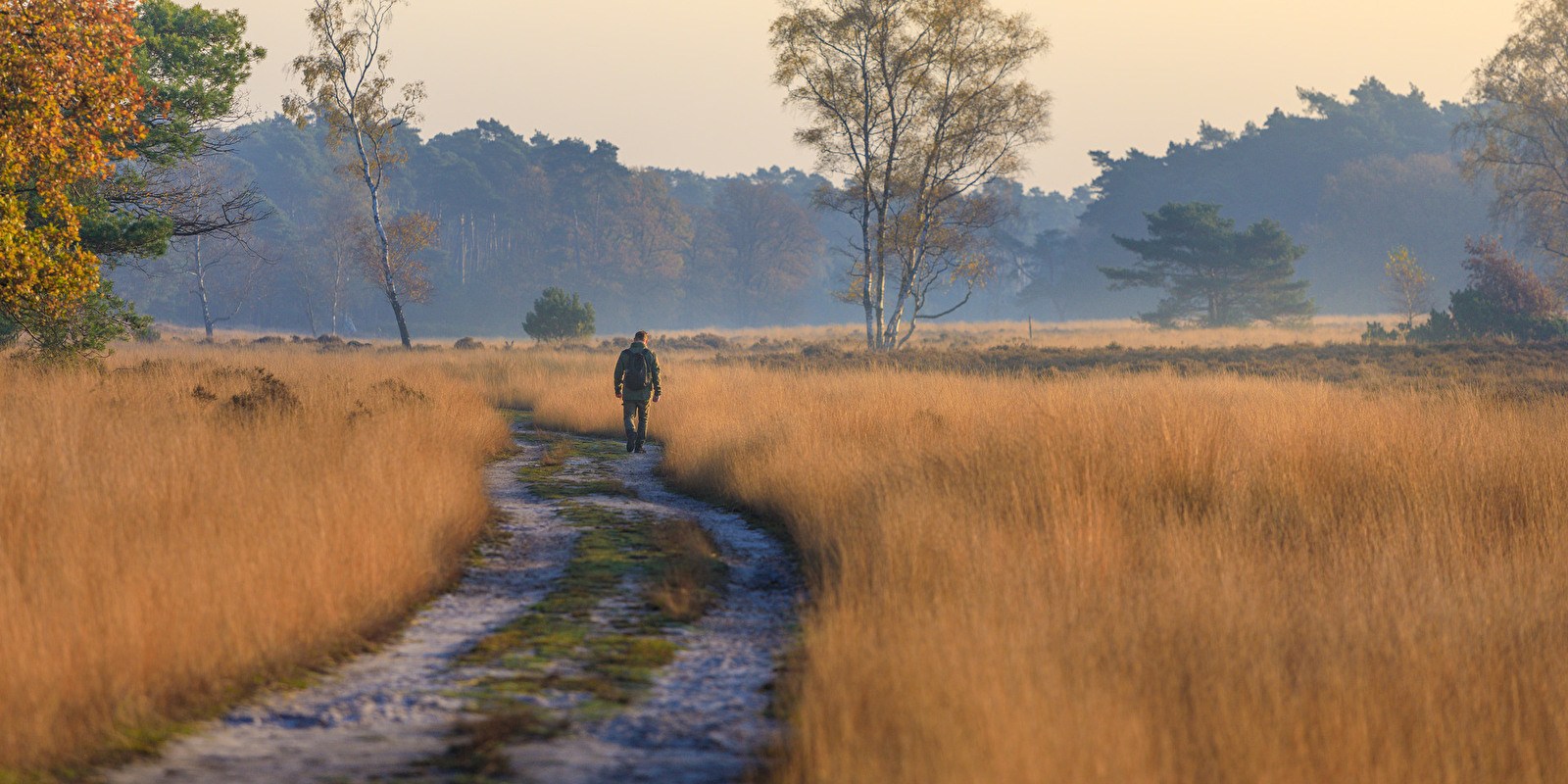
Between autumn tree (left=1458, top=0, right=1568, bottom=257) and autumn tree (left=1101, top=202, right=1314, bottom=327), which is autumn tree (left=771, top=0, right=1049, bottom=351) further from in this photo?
autumn tree (left=1101, top=202, right=1314, bottom=327)

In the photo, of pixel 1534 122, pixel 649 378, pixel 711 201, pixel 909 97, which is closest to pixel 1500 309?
pixel 1534 122

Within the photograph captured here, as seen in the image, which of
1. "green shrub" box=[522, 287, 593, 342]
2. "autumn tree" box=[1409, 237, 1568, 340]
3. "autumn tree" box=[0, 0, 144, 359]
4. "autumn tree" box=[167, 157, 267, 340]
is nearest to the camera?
"autumn tree" box=[0, 0, 144, 359]

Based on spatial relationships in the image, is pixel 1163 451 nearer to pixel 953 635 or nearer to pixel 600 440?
pixel 953 635

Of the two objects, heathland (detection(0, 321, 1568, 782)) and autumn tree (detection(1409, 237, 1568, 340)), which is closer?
heathland (detection(0, 321, 1568, 782))

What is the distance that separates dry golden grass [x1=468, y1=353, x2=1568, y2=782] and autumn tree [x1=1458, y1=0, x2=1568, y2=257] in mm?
28587

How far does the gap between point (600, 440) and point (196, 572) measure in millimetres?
12135

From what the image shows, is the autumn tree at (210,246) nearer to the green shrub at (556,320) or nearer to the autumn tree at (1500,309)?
the green shrub at (556,320)

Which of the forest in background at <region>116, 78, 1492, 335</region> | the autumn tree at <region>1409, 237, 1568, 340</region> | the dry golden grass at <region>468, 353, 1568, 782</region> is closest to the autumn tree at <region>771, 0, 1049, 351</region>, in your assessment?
the autumn tree at <region>1409, 237, 1568, 340</region>

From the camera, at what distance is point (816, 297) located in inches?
4973

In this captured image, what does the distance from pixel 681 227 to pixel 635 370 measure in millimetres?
87508

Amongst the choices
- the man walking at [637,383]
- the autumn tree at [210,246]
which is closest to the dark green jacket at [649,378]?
the man walking at [637,383]

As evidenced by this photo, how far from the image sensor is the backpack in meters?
15.6

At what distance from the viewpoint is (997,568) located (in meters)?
6.48

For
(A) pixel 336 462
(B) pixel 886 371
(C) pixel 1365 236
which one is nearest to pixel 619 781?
(A) pixel 336 462
